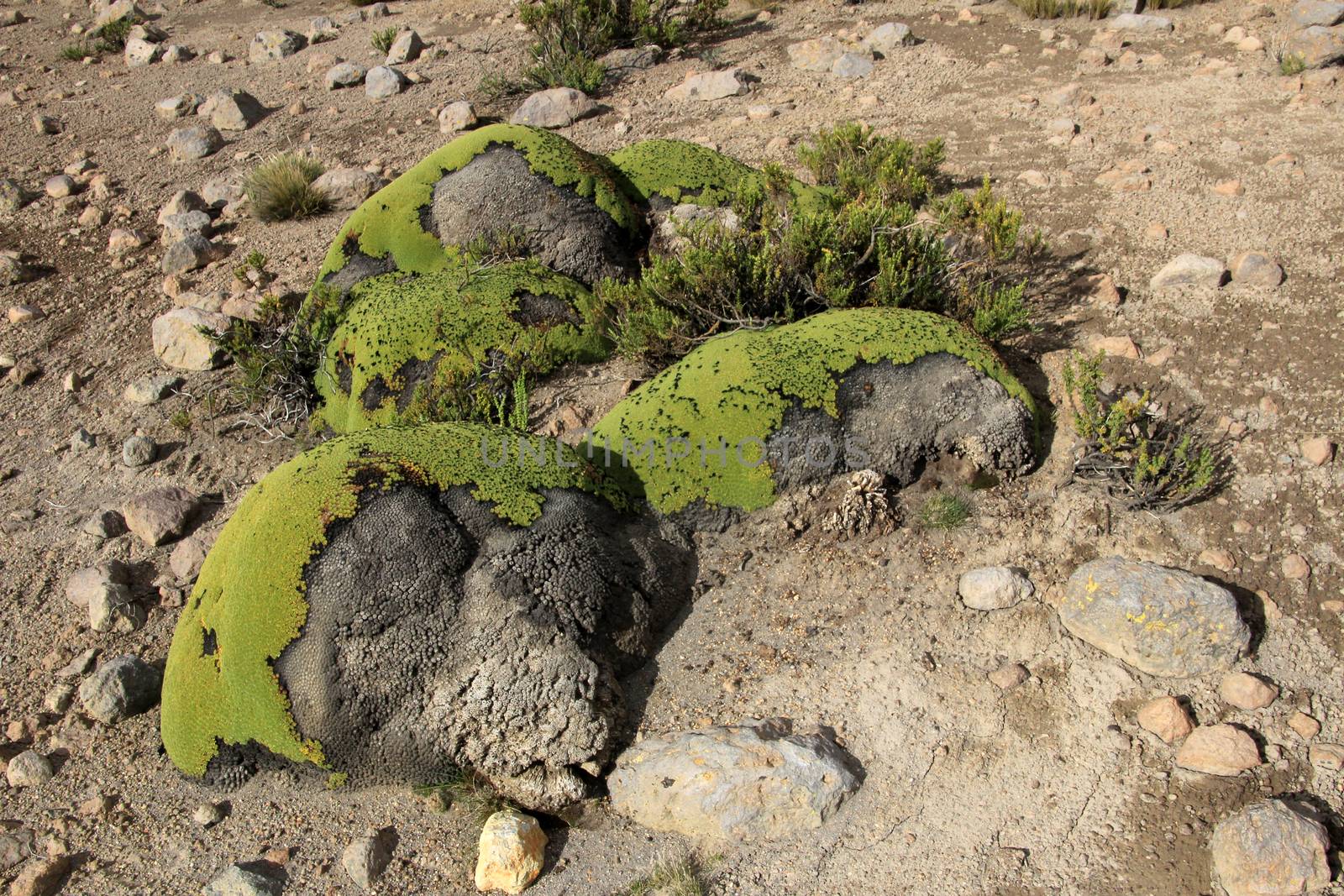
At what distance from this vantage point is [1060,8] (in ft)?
32.5

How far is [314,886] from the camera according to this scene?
3738 millimetres

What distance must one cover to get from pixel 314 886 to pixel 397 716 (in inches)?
27.1

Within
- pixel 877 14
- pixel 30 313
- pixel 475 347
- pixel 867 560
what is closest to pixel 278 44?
pixel 30 313

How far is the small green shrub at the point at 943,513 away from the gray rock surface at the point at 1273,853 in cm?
173

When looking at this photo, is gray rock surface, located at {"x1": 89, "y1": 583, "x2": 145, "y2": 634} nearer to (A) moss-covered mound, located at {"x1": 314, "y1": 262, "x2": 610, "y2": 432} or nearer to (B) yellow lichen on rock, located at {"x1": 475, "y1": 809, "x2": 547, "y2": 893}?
(A) moss-covered mound, located at {"x1": 314, "y1": 262, "x2": 610, "y2": 432}

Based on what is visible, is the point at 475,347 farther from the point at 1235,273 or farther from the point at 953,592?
the point at 1235,273

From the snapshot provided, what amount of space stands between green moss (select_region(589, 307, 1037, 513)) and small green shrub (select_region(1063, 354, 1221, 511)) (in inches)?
12.3

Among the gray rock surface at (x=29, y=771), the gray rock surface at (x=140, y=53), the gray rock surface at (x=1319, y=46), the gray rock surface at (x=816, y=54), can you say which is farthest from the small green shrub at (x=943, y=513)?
the gray rock surface at (x=140, y=53)

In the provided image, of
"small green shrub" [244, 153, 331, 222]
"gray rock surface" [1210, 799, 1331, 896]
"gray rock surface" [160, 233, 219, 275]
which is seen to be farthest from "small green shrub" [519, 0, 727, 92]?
"gray rock surface" [1210, 799, 1331, 896]

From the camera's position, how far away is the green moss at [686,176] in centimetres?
688

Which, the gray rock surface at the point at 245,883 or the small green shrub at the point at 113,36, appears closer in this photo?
the gray rock surface at the point at 245,883

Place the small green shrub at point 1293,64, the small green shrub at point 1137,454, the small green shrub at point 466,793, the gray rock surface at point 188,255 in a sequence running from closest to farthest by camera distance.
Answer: the small green shrub at point 466,793, the small green shrub at point 1137,454, the gray rock surface at point 188,255, the small green shrub at point 1293,64

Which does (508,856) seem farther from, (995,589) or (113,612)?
(113,612)

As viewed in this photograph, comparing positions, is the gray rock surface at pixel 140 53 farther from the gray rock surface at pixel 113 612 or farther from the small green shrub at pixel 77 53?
the gray rock surface at pixel 113 612
